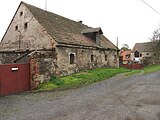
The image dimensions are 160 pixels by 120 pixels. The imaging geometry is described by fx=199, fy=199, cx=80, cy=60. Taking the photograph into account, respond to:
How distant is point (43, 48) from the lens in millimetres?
17406

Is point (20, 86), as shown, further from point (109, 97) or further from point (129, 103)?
point (129, 103)

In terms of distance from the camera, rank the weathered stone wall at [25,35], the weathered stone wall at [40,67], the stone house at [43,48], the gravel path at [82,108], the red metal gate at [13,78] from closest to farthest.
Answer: the gravel path at [82,108] → the red metal gate at [13,78] → the weathered stone wall at [40,67] → the stone house at [43,48] → the weathered stone wall at [25,35]

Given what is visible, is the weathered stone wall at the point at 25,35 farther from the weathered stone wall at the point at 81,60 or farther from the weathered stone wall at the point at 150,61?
the weathered stone wall at the point at 150,61

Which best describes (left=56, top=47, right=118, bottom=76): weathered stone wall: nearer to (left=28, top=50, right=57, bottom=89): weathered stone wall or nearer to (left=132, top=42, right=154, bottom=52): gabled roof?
(left=28, top=50, right=57, bottom=89): weathered stone wall

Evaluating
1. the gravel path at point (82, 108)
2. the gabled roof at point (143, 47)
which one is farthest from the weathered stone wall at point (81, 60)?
the gabled roof at point (143, 47)

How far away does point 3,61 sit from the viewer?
1877cm

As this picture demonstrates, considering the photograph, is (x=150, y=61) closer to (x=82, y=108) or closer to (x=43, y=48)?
(x=43, y=48)

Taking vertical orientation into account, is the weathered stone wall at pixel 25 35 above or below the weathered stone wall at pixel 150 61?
above

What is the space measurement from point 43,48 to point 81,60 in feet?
14.6

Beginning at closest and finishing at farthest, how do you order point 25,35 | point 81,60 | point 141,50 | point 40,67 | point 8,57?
point 40,67 < point 8,57 < point 25,35 < point 81,60 < point 141,50

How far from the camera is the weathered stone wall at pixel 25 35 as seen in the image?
17672 millimetres

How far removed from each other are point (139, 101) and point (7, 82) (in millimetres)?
7185

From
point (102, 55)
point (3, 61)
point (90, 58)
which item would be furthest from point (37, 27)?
point (102, 55)

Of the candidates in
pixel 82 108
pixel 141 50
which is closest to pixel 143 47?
pixel 141 50
